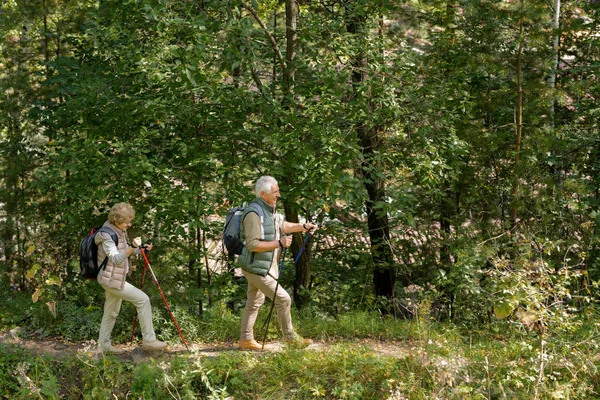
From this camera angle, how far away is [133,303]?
23.0 ft

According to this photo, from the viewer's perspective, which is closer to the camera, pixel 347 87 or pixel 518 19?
pixel 347 87

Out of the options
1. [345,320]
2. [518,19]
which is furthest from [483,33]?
[345,320]

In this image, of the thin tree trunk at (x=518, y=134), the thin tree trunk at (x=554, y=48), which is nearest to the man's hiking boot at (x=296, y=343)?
the thin tree trunk at (x=518, y=134)

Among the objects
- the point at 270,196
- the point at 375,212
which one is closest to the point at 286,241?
the point at 270,196

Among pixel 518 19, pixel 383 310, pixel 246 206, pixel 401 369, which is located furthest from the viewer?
pixel 383 310

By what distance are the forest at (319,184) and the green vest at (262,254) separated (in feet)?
3.02

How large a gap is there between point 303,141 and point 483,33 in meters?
3.52

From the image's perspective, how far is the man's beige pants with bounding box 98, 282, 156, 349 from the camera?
693cm

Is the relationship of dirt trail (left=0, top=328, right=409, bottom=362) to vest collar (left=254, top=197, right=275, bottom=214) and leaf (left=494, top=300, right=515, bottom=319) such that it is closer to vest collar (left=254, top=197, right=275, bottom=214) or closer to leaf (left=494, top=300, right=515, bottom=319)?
leaf (left=494, top=300, right=515, bottom=319)

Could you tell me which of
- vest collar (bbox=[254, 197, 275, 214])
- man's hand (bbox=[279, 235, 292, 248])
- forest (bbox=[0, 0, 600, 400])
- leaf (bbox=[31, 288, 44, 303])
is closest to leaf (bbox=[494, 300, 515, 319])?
forest (bbox=[0, 0, 600, 400])

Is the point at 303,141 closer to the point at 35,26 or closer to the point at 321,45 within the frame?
the point at 321,45

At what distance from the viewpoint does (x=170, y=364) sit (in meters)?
6.82

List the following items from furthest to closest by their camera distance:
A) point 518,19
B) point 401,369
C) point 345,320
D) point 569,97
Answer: point 569,97, point 518,19, point 345,320, point 401,369

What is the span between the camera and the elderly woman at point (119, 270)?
668 centimetres
